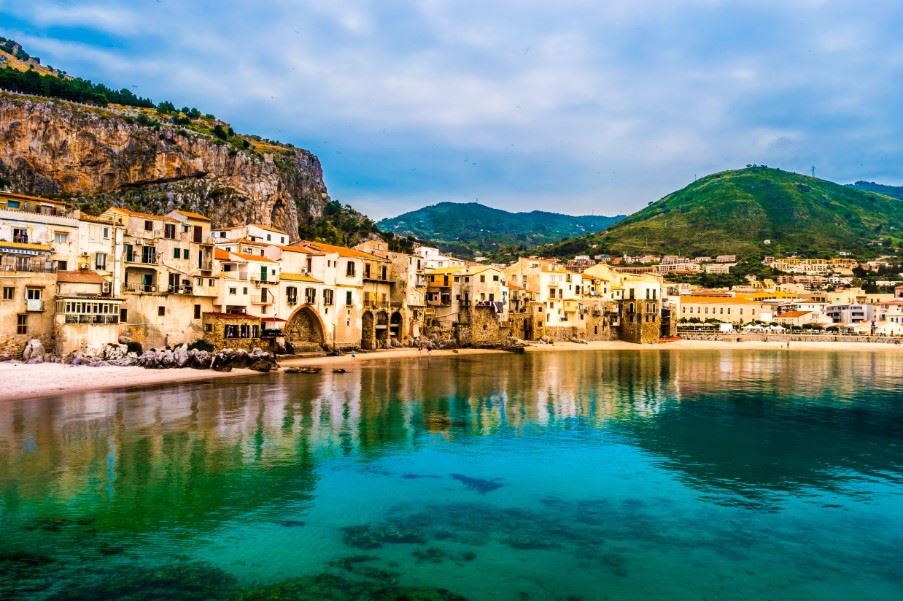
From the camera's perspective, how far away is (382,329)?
65.6 metres

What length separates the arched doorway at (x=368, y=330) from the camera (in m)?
62.7

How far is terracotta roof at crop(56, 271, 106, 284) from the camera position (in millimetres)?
40312

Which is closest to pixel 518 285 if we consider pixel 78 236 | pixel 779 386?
pixel 779 386

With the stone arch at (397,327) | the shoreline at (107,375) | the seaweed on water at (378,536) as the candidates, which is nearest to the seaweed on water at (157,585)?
the seaweed on water at (378,536)

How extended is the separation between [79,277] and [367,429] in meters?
26.1

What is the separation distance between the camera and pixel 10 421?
26.7m

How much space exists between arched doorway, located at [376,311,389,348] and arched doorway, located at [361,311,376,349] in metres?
1.33

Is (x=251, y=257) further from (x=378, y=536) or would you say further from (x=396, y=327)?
(x=378, y=536)

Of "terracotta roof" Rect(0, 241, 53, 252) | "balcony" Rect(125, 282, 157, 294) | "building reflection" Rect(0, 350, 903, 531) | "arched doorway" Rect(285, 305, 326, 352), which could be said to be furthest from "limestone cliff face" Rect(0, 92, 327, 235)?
"building reflection" Rect(0, 350, 903, 531)

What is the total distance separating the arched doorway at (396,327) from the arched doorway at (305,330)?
34.2ft

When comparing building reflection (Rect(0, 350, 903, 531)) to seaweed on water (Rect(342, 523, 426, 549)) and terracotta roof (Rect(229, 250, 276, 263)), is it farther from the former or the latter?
terracotta roof (Rect(229, 250, 276, 263))

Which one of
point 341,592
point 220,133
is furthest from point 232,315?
point 220,133

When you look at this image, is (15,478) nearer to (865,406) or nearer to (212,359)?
(212,359)

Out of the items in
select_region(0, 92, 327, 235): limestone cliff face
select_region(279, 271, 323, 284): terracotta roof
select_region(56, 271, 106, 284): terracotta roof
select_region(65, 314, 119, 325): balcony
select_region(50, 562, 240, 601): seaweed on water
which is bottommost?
select_region(50, 562, 240, 601): seaweed on water
